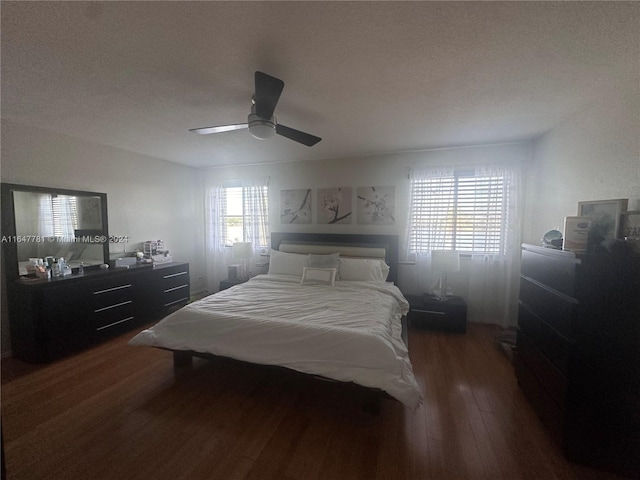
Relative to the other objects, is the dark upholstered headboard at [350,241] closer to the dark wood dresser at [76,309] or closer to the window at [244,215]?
the window at [244,215]

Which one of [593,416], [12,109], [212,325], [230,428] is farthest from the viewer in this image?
[12,109]

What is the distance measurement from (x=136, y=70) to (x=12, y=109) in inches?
62.2

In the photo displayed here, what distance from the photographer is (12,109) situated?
2172 mm

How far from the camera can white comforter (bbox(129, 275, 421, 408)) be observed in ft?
5.36

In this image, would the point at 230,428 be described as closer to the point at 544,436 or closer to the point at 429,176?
the point at 544,436

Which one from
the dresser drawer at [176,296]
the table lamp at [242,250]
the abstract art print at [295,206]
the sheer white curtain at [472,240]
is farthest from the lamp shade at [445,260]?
the dresser drawer at [176,296]

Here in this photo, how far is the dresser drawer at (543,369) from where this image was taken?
56.6 inches

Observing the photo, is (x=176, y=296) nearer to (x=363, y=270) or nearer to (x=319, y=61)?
(x=363, y=270)

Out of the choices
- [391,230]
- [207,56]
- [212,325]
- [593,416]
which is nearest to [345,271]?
[391,230]

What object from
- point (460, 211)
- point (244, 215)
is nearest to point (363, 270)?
point (460, 211)

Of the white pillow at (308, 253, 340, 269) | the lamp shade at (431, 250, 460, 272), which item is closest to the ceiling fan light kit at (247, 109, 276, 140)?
the white pillow at (308, 253, 340, 269)

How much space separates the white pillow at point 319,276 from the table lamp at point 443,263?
4.33 feet

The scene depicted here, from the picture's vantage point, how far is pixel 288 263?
347 centimetres

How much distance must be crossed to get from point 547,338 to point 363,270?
183 cm
